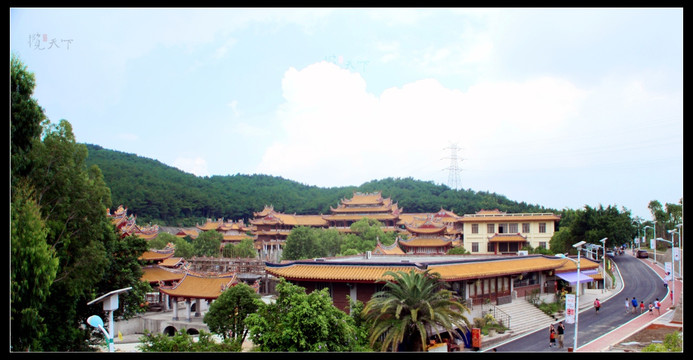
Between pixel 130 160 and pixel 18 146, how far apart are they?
117 meters

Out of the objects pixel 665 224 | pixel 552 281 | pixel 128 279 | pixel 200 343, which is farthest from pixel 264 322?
pixel 665 224

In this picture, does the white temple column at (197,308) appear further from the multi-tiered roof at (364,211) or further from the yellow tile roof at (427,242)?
the multi-tiered roof at (364,211)

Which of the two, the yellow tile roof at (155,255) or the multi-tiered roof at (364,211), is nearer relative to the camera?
the yellow tile roof at (155,255)

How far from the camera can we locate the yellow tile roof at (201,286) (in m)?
28.2

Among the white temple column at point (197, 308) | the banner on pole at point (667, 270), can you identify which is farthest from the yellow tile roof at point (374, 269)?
the banner on pole at point (667, 270)

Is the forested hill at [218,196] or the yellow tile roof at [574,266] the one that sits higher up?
the forested hill at [218,196]

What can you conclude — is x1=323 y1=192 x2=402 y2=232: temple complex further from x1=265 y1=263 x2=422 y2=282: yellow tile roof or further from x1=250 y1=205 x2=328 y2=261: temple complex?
x1=265 y1=263 x2=422 y2=282: yellow tile roof

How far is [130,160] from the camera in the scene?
123 metres

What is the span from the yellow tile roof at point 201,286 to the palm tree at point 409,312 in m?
14.4

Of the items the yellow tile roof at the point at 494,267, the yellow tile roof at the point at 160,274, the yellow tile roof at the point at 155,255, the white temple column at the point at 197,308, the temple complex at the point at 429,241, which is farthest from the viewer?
the temple complex at the point at 429,241

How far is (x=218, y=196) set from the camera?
112562 millimetres

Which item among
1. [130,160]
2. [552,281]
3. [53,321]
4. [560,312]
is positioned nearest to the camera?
[53,321]

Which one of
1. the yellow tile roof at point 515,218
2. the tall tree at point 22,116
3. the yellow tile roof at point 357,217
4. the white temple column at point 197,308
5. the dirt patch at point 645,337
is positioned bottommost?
the white temple column at point 197,308
